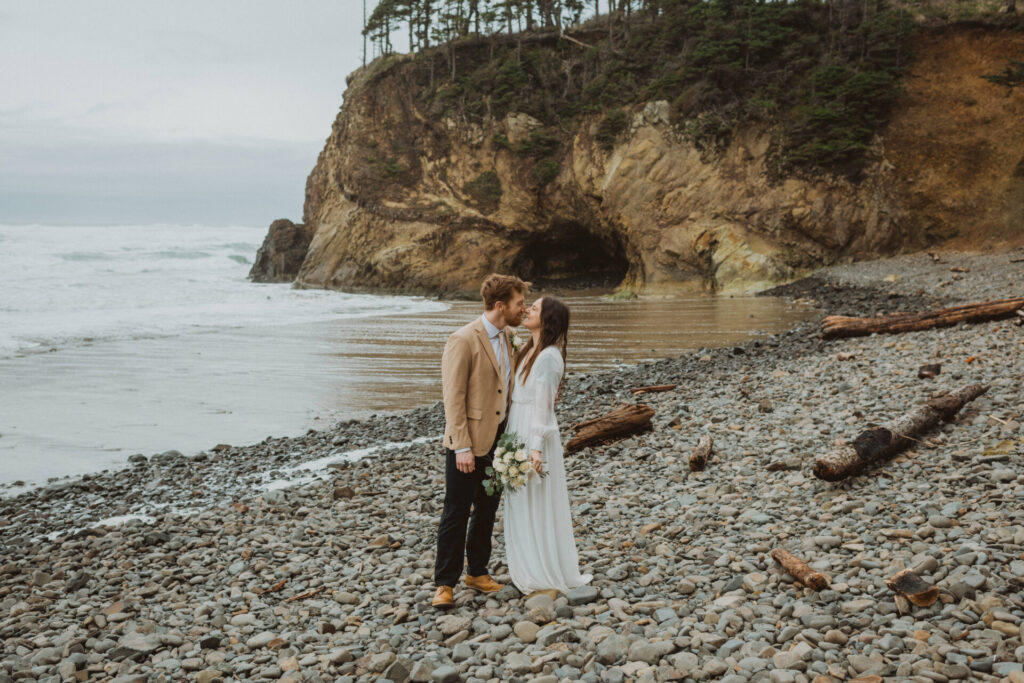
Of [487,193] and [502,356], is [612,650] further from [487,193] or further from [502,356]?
[487,193]

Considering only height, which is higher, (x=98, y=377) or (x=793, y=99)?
(x=793, y=99)

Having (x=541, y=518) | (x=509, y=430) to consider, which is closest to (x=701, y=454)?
(x=541, y=518)

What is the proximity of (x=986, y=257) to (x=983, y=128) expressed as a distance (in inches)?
367

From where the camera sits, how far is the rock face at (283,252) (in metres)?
52.4

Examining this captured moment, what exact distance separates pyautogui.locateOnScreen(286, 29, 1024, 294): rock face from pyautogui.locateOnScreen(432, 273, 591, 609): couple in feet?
94.6

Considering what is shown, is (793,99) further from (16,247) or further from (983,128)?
(16,247)

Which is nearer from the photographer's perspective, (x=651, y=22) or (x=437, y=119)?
(x=651, y=22)

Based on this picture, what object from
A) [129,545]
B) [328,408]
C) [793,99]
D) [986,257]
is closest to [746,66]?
[793,99]

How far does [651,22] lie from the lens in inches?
1529

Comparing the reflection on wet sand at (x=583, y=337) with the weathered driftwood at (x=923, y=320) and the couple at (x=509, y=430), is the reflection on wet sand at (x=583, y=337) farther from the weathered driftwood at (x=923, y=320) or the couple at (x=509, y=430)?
the couple at (x=509, y=430)

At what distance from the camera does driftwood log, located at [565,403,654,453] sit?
772cm

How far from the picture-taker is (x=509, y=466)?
418 cm

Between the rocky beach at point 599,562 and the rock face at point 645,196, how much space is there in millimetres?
26339

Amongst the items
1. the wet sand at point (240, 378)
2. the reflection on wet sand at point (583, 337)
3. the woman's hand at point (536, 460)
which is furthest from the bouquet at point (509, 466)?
the reflection on wet sand at point (583, 337)
